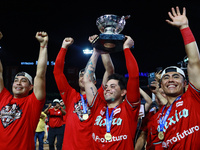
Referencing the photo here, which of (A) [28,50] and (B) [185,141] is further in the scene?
(A) [28,50]

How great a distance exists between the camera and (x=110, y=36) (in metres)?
2.21

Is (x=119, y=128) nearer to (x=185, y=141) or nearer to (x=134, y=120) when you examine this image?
(x=134, y=120)

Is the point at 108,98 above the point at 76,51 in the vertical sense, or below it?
below

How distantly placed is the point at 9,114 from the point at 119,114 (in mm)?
1323

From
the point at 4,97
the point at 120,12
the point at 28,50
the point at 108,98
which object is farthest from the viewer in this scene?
the point at 28,50

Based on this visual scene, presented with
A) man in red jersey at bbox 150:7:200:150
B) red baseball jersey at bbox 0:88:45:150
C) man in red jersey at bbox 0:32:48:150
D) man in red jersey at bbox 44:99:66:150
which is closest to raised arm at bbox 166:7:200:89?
man in red jersey at bbox 150:7:200:150

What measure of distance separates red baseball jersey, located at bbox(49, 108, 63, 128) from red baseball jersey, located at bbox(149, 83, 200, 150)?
497 cm

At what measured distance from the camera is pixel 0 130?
244cm

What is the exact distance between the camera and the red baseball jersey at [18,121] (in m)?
2.39

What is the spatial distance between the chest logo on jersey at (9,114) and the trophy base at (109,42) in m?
1.24

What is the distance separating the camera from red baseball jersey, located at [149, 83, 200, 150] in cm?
193

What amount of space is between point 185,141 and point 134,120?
507 mm

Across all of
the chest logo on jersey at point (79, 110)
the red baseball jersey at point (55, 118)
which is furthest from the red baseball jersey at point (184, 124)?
the red baseball jersey at point (55, 118)

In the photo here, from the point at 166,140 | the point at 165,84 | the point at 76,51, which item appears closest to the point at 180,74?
the point at 165,84
